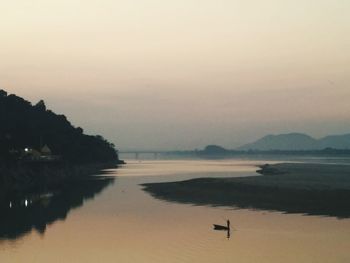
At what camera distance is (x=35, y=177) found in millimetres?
94000

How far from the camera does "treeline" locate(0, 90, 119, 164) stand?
314ft

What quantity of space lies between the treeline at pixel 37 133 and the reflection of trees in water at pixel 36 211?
1846 cm

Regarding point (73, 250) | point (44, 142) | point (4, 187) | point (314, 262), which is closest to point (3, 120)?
point (44, 142)

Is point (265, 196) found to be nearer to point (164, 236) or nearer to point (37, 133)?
point (164, 236)

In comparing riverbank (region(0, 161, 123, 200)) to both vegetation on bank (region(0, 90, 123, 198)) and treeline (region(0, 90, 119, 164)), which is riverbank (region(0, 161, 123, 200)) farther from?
treeline (region(0, 90, 119, 164))

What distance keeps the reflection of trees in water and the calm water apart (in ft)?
0.27

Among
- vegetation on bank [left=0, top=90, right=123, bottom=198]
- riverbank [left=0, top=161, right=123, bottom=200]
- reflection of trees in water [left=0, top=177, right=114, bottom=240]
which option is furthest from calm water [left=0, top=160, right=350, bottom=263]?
vegetation on bank [left=0, top=90, right=123, bottom=198]

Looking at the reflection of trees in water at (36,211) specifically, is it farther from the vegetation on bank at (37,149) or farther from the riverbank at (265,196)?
the riverbank at (265,196)

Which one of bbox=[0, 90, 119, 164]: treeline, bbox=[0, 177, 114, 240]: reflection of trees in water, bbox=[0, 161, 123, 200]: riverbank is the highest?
bbox=[0, 90, 119, 164]: treeline

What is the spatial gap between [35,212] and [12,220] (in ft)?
19.9

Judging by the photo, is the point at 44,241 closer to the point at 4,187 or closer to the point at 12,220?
the point at 12,220

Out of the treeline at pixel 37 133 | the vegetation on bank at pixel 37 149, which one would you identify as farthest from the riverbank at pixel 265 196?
the treeline at pixel 37 133

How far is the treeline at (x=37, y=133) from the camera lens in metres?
95.6

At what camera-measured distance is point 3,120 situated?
102 metres
